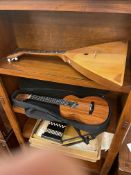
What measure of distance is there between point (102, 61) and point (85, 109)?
0.82ft

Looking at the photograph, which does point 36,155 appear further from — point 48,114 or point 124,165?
point 124,165

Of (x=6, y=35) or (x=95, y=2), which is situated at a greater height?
(x=95, y=2)

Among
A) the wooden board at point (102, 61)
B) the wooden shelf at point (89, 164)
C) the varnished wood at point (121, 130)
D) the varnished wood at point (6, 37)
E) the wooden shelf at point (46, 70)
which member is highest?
the varnished wood at point (6, 37)

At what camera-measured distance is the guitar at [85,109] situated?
2.56 feet

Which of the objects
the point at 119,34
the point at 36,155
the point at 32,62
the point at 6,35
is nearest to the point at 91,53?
the point at 119,34

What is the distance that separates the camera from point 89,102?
2.71ft

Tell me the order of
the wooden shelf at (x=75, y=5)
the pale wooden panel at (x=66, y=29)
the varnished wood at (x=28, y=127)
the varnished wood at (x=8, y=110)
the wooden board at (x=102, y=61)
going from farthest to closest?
the varnished wood at (x=28, y=127), the varnished wood at (x=8, y=110), the pale wooden panel at (x=66, y=29), the wooden board at (x=102, y=61), the wooden shelf at (x=75, y=5)

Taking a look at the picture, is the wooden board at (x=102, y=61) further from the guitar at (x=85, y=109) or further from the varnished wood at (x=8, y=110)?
the varnished wood at (x=8, y=110)

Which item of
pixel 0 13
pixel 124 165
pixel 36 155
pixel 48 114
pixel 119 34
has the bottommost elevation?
pixel 124 165

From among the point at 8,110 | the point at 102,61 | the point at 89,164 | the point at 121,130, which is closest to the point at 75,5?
the point at 102,61

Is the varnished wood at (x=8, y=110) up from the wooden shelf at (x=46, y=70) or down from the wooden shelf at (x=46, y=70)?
down

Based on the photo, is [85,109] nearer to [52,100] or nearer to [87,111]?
[87,111]

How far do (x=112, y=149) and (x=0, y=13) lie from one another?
2.73ft

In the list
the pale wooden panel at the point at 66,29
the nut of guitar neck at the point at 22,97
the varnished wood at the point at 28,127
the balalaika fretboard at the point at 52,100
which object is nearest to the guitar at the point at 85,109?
the balalaika fretboard at the point at 52,100
